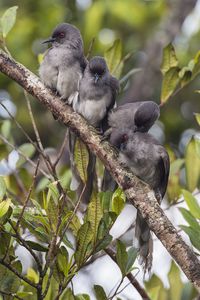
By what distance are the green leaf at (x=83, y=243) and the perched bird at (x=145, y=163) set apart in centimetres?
140

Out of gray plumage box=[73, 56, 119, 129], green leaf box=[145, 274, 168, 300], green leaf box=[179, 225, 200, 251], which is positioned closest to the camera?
green leaf box=[179, 225, 200, 251]

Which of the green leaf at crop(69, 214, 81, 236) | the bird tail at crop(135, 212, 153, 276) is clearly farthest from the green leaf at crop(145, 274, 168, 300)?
the green leaf at crop(69, 214, 81, 236)

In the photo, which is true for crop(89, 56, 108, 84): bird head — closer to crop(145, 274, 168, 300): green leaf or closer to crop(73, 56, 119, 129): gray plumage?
crop(73, 56, 119, 129): gray plumage

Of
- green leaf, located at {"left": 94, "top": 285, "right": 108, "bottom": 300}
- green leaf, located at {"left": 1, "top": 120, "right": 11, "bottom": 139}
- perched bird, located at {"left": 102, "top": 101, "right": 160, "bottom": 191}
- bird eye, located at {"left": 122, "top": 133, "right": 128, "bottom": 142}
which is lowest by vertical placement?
green leaf, located at {"left": 94, "top": 285, "right": 108, "bottom": 300}

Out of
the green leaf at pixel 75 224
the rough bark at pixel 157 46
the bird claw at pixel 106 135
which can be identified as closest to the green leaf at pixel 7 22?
the bird claw at pixel 106 135

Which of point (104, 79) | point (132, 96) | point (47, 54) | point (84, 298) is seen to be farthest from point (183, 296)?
point (132, 96)

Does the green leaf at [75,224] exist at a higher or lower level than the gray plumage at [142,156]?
lower

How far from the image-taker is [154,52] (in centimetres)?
832

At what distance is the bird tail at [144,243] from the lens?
5.09m

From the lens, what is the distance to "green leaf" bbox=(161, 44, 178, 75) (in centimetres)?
518

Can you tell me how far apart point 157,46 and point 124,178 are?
14.7ft

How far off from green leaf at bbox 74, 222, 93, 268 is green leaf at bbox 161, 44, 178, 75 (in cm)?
177

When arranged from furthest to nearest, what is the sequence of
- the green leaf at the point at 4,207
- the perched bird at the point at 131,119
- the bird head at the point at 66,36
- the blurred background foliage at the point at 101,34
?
the blurred background foliage at the point at 101,34, the bird head at the point at 66,36, the perched bird at the point at 131,119, the green leaf at the point at 4,207

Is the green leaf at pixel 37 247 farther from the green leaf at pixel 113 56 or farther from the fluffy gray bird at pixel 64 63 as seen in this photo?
the green leaf at pixel 113 56
